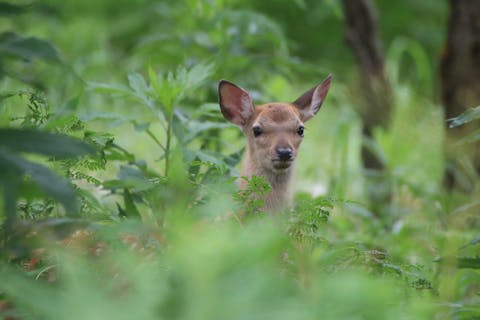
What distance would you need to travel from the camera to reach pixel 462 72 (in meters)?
4.86

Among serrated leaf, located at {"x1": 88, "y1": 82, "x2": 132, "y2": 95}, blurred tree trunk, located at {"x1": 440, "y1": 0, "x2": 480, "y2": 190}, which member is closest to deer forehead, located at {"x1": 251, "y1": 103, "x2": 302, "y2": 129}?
serrated leaf, located at {"x1": 88, "y1": 82, "x2": 132, "y2": 95}

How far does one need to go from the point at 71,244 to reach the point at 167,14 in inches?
119

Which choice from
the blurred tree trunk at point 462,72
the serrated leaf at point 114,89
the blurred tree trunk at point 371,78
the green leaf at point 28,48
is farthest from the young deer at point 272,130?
the green leaf at point 28,48

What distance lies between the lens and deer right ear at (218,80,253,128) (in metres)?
3.91

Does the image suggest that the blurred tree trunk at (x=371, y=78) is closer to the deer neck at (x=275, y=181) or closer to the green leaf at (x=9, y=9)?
the deer neck at (x=275, y=181)

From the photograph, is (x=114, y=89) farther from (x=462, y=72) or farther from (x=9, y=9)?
(x=462, y=72)

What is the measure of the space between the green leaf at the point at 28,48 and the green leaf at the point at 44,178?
234 mm

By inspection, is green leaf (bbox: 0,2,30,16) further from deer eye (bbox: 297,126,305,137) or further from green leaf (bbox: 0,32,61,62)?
deer eye (bbox: 297,126,305,137)

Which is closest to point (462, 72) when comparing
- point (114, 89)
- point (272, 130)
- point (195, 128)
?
point (272, 130)

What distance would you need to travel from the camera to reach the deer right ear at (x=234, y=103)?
3.91 meters

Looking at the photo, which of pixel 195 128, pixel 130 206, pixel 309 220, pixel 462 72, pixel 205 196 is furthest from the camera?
pixel 462 72

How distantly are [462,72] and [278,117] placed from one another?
56.6 inches

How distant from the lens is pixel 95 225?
1874 millimetres

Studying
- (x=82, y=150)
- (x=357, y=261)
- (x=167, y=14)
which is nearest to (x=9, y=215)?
(x=82, y=150)
